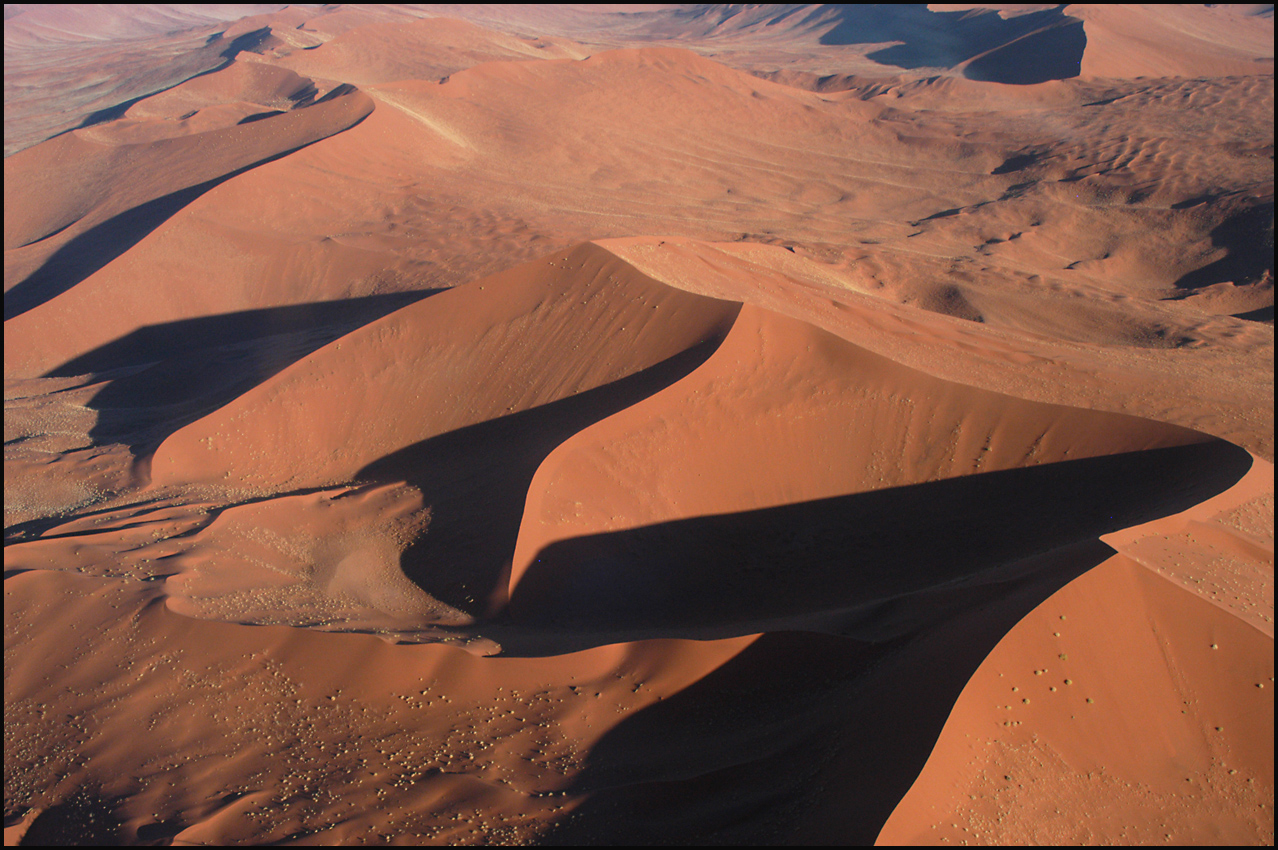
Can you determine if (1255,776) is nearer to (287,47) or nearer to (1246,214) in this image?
(1246,214)

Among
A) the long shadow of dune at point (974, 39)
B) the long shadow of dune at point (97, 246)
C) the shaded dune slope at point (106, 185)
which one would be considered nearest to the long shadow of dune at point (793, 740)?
the long shadow of dune at point (97, 246)

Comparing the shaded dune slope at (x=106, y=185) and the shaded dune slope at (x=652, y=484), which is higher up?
the shaded dune slope at (x=106, y=185)

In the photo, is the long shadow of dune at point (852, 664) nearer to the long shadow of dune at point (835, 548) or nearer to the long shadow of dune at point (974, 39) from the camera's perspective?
the long shadow of dune at point (835, 548)

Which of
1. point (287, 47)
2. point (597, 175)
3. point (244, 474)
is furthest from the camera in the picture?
point (287, 47)

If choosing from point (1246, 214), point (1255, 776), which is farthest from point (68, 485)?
point (1246, 214)

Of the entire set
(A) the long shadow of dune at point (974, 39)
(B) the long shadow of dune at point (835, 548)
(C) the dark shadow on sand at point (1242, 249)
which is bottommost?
(B) the long shadow of dune at point (835, 548)

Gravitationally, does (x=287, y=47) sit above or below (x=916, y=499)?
above

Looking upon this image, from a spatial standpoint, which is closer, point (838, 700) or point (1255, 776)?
point (1255, 776)
